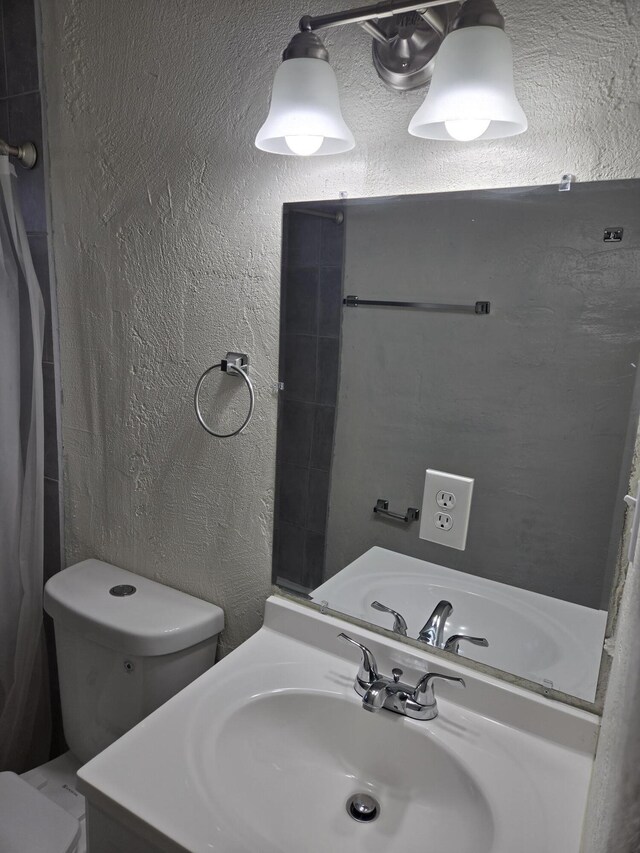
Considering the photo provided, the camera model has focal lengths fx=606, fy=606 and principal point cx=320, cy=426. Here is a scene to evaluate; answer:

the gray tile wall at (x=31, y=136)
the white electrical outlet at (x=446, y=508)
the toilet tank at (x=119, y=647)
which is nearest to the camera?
the white electrical outlet at (x=446, y=508)

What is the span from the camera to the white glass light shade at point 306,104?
902 mm

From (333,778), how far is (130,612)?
0.55 m

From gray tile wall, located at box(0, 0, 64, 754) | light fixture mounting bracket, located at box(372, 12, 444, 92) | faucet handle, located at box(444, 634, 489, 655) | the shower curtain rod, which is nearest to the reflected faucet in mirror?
faucet handle, located at box(444, 634, 489, 655)

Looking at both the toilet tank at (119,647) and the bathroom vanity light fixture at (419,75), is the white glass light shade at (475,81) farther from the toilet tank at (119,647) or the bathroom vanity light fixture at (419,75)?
the toilet tank at (119,647)

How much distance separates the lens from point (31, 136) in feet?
4.62

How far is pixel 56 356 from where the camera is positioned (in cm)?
148

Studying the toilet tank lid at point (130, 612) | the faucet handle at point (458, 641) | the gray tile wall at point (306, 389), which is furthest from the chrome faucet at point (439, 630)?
the toilet tank lid at point (130, 612)

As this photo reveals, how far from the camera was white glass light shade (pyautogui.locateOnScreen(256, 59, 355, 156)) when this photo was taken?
0.90 metres

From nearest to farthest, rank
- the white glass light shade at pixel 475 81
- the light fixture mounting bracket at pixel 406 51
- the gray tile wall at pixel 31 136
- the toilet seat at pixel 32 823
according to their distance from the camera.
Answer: the white glass light shade at pixel 475 81, the light fixture mounting bracket at pixel 406 51, the toilet seat at pixel 32 823, the gray tile wall at pixel 31 136

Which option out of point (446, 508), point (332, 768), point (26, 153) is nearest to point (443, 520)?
point (446, 508)

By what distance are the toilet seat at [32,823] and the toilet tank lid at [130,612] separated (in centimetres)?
32

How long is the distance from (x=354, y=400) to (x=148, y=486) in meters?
0.58

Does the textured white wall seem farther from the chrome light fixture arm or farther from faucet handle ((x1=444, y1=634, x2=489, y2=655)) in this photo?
faucet handle ((x1=444, y1=634, x2=489, y2=655))

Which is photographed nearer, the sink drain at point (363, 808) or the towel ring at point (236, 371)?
the sink drain at point (363, 808)
